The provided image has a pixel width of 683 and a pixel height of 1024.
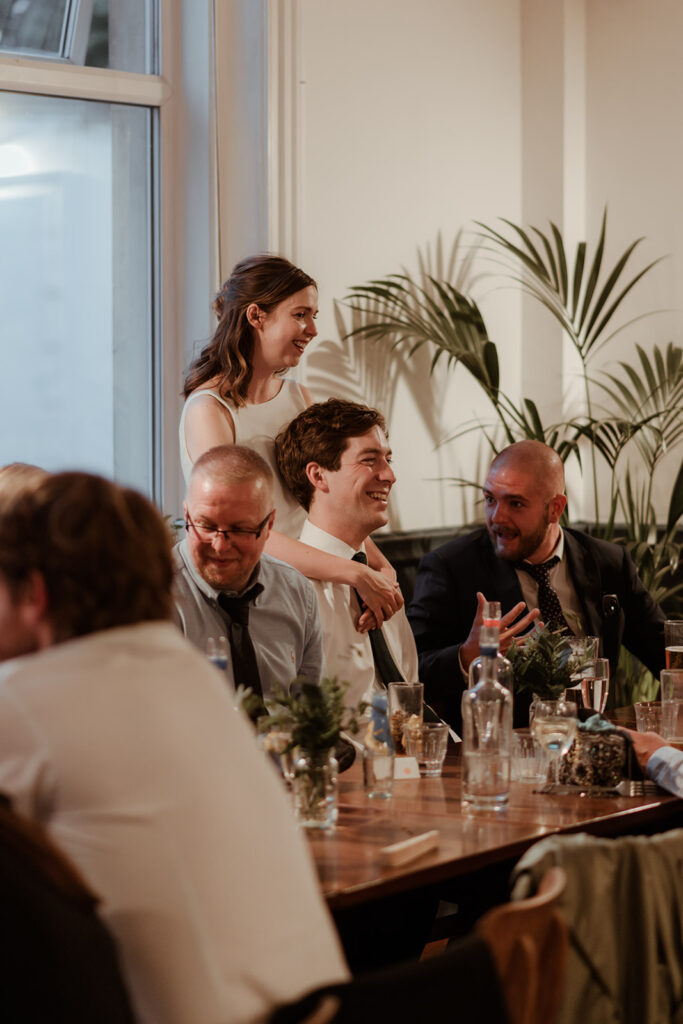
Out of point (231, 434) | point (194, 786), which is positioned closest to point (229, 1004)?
point (194, 786)

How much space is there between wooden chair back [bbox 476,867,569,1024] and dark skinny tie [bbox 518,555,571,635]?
86.2 inches

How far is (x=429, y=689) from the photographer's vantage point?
349 centimetres

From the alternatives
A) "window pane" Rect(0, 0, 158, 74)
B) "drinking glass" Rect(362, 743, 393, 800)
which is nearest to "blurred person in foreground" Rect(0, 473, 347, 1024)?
"drinking glass" Rect(362, 743, 393, 800)

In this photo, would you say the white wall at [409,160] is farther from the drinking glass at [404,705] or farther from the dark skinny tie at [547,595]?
the drinking glass at [404,705]

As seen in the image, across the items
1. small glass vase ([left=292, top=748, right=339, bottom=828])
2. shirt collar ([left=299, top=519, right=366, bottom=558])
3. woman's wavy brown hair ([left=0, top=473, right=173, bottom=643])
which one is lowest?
small glass vase ([left=292, top=748, right=339, bottom=828])

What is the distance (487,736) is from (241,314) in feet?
5.62

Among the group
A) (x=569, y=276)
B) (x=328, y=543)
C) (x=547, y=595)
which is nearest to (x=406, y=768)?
(x=328, y=543)

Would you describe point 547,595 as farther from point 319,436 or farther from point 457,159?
point 457,159

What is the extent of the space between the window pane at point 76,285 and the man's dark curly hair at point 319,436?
1217 millimetres

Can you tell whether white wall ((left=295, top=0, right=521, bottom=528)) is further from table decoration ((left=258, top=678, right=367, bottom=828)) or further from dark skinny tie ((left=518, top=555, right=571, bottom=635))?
table decoration ((left=258, top=678, right=367, bottom=828))

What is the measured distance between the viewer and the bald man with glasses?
2.80m

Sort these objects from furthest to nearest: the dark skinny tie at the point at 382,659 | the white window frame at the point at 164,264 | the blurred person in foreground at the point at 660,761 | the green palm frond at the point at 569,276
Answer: the green palm frond at the point at 569,276 < the white window frame at the point at 164,264 < the dark skinny tie at the point at 382,659 < the blurred person in foreground at the point at 660,761

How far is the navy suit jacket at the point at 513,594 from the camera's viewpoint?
12.4ft

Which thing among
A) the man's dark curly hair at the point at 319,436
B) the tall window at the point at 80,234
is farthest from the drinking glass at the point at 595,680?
the tall window at the point at 80,234
